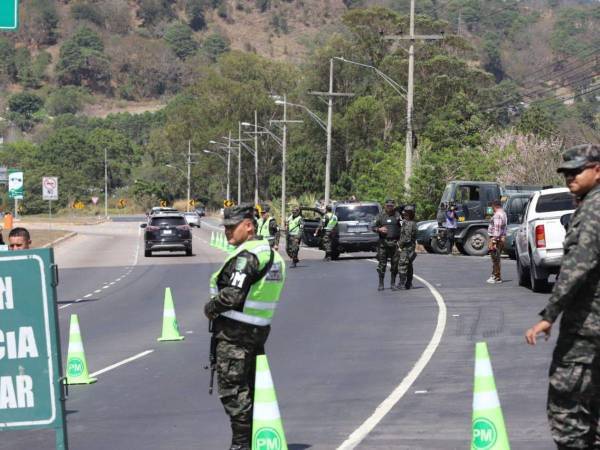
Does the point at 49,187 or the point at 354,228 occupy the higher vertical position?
the point at 354,228

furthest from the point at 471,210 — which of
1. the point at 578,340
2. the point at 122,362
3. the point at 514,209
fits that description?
the point at 578,340

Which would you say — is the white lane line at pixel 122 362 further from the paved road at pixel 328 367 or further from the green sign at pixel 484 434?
the green sign at pixel 484 434

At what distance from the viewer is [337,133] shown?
10638 cm

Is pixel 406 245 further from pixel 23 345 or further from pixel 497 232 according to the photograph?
pixel 23 345

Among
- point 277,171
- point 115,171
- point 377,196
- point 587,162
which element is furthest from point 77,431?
point 115,171

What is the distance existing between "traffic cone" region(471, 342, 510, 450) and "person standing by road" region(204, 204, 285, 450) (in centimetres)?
145

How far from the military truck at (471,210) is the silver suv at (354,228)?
2280 mm

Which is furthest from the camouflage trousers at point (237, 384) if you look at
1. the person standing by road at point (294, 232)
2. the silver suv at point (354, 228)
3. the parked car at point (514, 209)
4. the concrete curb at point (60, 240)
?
the concrete curb at point (60, 240)

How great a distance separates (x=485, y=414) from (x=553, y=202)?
19.0 m

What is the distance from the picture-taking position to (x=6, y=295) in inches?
334

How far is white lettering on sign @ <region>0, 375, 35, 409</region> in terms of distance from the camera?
27.9 feet

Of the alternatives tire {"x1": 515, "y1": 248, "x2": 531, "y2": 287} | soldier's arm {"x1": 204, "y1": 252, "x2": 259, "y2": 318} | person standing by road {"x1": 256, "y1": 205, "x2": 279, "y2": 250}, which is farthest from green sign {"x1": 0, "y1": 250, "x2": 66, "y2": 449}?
person standing by road {"x1": 256, "y1": 205, "x2": 279, "y2": 250}

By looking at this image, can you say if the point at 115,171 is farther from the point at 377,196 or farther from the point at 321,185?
the point at 377,196

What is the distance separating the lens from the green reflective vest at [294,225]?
3788 cm
